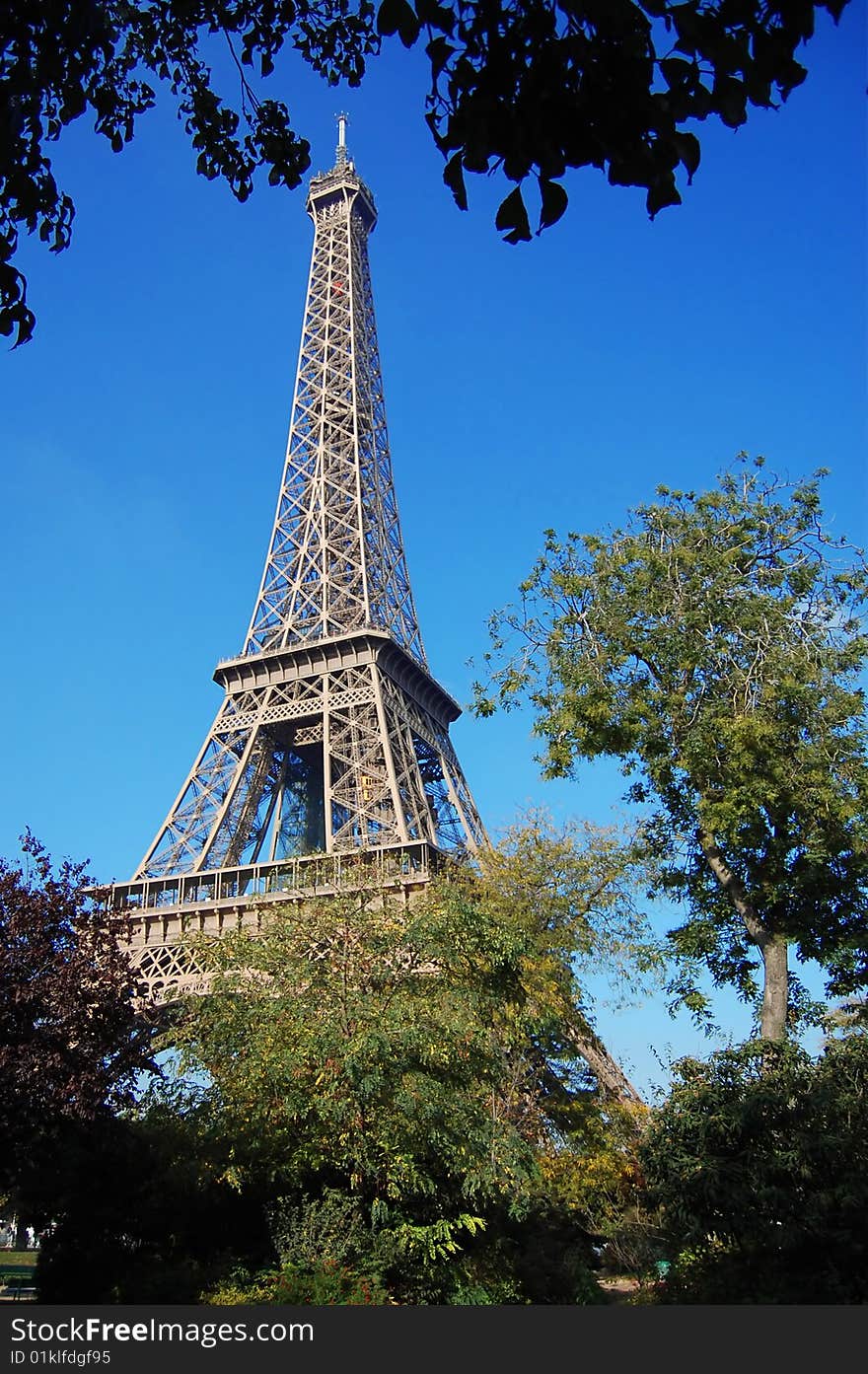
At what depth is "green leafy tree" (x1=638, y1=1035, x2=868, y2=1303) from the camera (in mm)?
12250

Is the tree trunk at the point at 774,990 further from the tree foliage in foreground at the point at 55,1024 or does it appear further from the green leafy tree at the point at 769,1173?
the tree foliage in foreground at the point at 55,1024

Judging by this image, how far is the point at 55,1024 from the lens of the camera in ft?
Answer: 54.3

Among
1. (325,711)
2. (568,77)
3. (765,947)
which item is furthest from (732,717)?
(325,711)

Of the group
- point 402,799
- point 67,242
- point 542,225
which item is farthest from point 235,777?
point 542,225

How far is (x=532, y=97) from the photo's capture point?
15.2ft

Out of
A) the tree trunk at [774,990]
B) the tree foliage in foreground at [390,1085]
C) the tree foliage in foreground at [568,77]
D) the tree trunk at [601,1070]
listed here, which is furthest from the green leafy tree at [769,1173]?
the tree foliage in foreground at [568,77]

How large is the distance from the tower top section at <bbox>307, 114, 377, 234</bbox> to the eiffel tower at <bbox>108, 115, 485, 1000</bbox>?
6173 mm

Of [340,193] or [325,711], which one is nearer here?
[325,711]

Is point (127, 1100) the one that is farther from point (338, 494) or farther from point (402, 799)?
point (338, 494)

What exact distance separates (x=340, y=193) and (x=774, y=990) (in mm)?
56113

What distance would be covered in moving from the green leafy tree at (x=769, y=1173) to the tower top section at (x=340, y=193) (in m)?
55.5

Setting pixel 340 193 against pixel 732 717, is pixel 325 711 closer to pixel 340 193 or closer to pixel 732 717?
pixel 732 717

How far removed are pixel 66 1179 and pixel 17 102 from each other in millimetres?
16449

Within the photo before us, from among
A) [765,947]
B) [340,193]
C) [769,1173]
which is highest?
[340,193]
